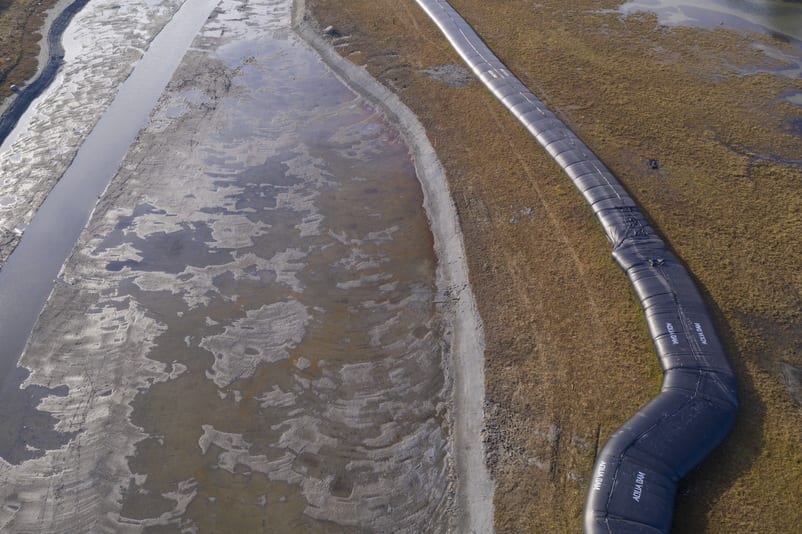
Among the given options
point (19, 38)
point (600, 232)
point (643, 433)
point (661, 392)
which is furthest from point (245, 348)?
point (19, 38)

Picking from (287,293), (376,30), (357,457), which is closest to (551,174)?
(287,293)

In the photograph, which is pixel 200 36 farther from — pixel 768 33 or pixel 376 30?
pixel 768 33

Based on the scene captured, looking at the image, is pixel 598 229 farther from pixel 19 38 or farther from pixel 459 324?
pixel 19 38

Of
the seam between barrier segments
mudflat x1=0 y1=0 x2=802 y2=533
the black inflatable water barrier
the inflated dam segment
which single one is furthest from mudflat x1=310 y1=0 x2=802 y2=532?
the black inflatable water barrier

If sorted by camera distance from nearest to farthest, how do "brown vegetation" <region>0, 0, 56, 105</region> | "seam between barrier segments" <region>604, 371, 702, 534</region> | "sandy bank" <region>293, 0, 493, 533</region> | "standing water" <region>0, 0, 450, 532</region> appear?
"seam between barrier segments" <region>604, 371, 702, 534</region>, "sandy bank" <region>293, 0, 493, 533</region>, "standing water" <region>0, 0, 450, 532</region>, "brown vegetation" <region>0, 0, 56, 105</region>

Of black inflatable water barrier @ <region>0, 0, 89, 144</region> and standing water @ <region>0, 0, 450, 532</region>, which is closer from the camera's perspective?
standing water @ <region>0, 0, 450, 532</region>

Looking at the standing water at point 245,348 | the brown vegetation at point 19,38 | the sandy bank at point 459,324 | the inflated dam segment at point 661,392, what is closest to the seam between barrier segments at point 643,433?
the inflated dam segment at point 661,392

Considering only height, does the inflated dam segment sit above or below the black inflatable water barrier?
below

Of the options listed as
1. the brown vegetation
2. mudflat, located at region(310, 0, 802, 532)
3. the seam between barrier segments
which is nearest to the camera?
the seam between barrier segments

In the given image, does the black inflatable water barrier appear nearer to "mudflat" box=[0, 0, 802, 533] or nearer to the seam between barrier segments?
"mudflat" box=[0, 0, 802, 533]
